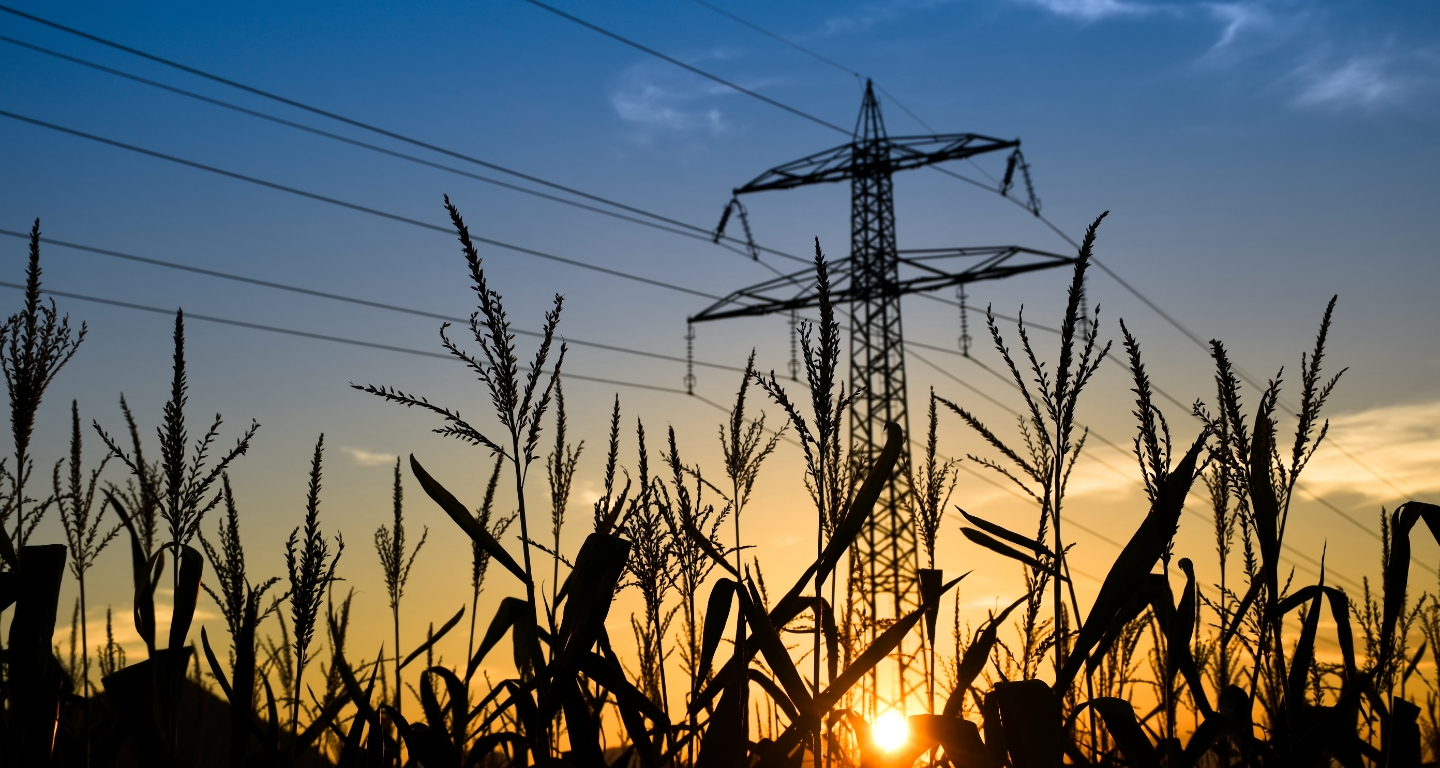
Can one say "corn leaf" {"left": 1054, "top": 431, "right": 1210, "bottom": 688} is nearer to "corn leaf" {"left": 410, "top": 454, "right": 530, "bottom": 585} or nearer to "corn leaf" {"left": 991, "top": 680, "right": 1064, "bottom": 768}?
"corn leaf" {"left": 991, "top": 680, "right": 1064, "bottom": 768}

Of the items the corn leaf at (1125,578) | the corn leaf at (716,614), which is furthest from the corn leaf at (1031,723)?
the corn leaf at (716,614)

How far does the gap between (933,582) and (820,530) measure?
0.73 metres

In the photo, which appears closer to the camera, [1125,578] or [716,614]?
[1125,578]

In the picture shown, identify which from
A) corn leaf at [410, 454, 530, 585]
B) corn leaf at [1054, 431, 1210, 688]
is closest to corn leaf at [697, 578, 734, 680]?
corn leaf at [410, 454, 530, 585]

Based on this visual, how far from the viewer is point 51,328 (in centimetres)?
268

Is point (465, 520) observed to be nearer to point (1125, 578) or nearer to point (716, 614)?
point (716, 614)

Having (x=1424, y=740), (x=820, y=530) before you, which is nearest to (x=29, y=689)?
(x=820, y=530)

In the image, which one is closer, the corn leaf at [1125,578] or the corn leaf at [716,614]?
the corn leaf at [1125,578]

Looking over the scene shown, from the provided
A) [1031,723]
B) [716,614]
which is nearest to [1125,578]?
[1031,723]

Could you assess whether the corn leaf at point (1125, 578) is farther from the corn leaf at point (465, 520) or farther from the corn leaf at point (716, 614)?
the corn leaf at point (465, 520)

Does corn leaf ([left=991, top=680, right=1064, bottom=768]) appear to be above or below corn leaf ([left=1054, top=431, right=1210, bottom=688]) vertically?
below

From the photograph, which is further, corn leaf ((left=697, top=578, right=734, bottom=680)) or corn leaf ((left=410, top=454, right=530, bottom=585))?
corn leaf ((left=697, top=578, right=734, bottom=680))

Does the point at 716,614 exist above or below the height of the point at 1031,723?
above

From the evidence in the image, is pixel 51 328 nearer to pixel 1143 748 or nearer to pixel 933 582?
pixel 933 582
